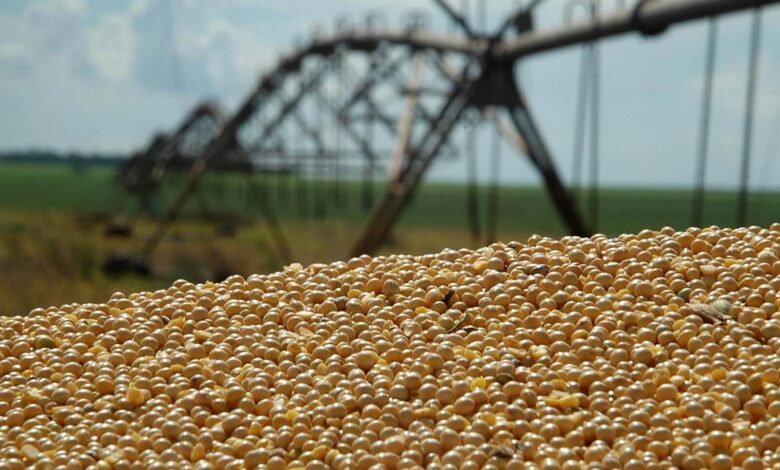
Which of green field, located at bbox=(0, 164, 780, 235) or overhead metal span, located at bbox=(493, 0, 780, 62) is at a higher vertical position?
overhead metal span, located at bbox=(493, 0, 780, 62)

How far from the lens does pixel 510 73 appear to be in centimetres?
862

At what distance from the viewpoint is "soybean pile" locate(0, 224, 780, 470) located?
2.79 metres

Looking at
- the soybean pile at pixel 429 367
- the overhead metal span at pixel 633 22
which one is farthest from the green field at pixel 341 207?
the soybean pile at pixel 429 367

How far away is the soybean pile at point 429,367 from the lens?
9.16 ft

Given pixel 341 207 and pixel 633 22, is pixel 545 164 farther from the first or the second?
pixel 341 207

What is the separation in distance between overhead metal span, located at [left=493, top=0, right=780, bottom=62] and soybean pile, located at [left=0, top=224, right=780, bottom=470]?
195 cm

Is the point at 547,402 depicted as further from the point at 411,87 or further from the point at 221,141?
the point at 221,141

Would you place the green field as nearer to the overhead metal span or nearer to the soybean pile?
the overhead metal span

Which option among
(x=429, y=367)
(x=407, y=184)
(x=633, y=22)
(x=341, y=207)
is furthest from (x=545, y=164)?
(x=429, y=367)

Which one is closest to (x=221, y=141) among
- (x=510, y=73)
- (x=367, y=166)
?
(x=367, y=166)

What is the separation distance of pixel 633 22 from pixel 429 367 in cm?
377

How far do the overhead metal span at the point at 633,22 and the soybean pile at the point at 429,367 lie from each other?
1954 millimetres

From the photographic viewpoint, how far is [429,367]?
3096 millimetres

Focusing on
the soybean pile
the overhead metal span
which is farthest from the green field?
the soybean pile
